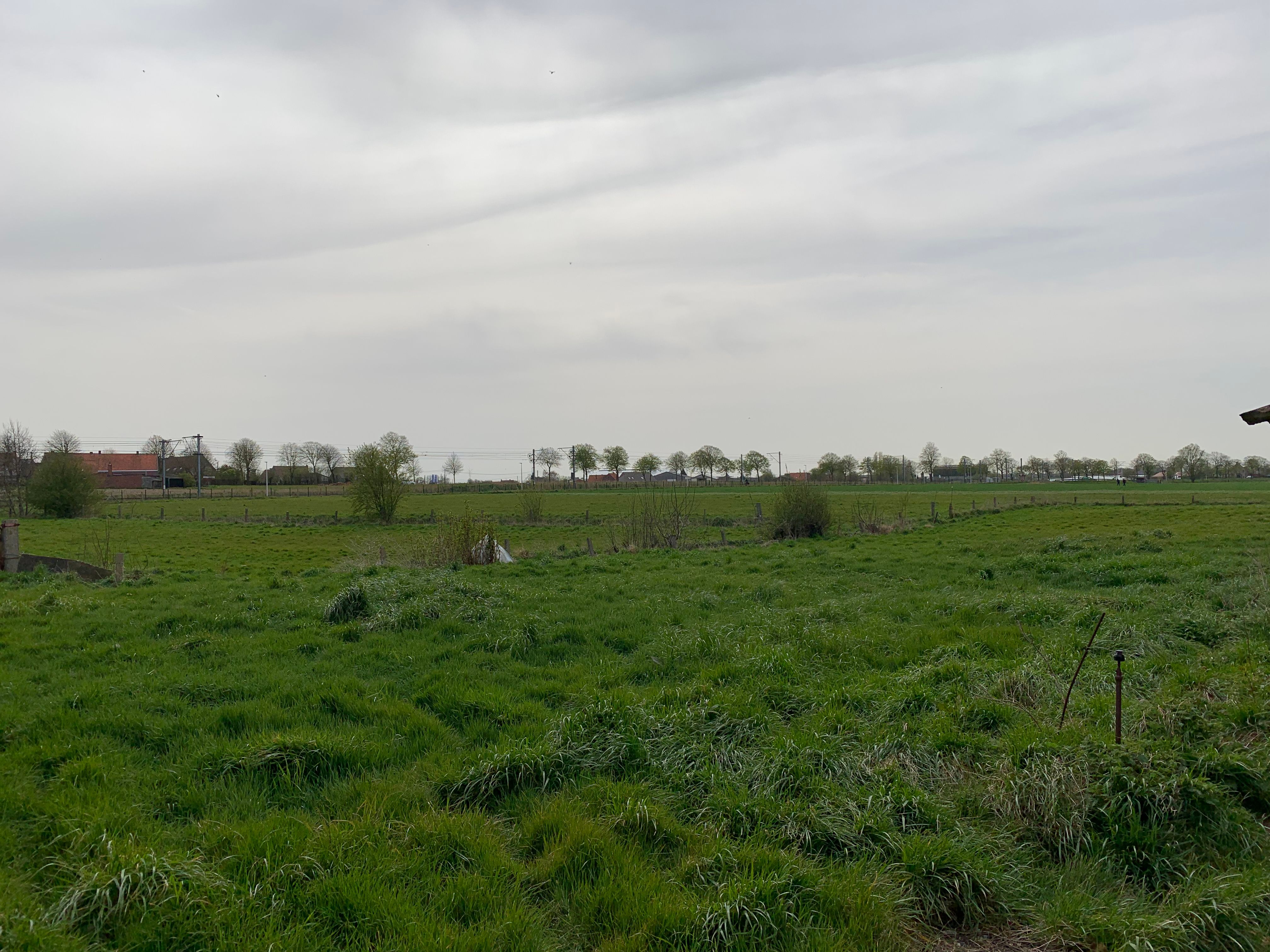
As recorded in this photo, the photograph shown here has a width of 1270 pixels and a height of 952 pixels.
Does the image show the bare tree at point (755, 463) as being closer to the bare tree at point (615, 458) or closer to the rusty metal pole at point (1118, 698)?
the bare tree at point (615, 458)

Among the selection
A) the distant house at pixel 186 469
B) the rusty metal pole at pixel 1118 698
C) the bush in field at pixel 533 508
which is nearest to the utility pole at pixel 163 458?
the distant house at pixel 186 469

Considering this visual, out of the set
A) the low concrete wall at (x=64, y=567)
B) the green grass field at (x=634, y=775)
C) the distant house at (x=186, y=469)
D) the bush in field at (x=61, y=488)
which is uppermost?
the distant house at (x=186, y=469)

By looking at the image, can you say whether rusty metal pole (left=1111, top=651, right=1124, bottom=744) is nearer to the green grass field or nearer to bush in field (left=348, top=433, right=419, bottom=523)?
the green grass field

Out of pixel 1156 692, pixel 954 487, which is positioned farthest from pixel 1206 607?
pixel 954 487

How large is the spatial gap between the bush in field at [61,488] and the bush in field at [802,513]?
4531 centimetres

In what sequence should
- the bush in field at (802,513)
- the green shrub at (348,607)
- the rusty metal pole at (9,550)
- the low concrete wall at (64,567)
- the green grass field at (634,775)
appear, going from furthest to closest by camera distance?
the bush in field at (802,513), the low concrete wall at (64,567), the rusty metal pole at (9,550), the green shrub at (348,607), the green grass field at (634,775)

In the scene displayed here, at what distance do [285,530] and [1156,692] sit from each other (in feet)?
146

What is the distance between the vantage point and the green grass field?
3.41m

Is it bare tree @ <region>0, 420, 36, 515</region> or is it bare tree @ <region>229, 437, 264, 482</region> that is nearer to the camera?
bare tree @ <region>0, 420, 36, 515</region>

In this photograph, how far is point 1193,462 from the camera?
133875 millimetres

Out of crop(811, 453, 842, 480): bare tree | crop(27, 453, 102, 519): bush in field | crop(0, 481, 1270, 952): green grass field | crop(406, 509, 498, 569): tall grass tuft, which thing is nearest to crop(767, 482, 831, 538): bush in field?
crop(406, 509, 498, 569): tall grass tuft

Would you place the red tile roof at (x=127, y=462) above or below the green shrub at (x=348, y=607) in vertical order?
above

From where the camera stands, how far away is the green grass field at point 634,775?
3412mm

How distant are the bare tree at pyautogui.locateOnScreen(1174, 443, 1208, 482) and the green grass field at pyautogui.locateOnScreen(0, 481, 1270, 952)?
154376 millimetres
